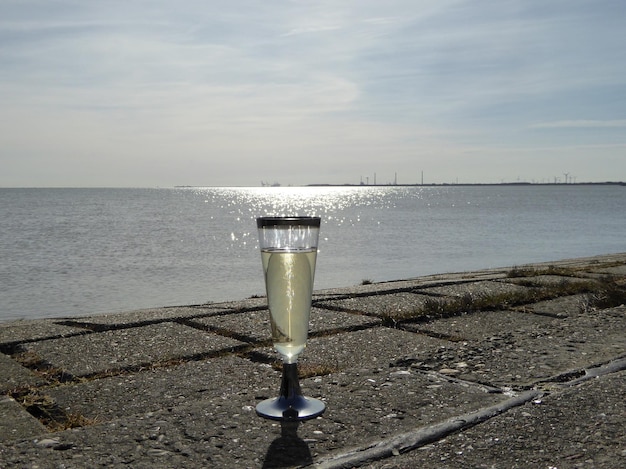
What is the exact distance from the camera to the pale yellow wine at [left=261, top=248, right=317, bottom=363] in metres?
1.53

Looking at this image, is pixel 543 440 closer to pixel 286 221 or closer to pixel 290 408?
pixel 290 408

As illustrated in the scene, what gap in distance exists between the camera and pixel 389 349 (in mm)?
2414

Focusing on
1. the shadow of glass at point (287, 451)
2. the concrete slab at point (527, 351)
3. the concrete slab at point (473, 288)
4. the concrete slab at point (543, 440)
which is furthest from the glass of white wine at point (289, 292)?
the concrete slab at point (473, 288)

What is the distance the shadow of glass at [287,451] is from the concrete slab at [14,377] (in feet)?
3.57

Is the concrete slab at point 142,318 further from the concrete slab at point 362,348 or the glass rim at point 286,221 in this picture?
the glass rim at point 286,221

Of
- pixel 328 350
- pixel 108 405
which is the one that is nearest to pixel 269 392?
pixel 108 405

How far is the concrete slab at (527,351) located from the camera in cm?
188

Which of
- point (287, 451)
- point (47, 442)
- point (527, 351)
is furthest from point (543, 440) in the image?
point (47, 442)

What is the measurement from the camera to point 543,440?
135 cm

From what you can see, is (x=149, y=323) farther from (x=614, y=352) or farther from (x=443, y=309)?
(x=614, y=352)

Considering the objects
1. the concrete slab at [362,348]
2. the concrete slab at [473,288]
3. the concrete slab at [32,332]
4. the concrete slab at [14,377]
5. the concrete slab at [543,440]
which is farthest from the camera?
the concrete slab at [473,288]

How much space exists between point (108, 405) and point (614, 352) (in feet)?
5.46

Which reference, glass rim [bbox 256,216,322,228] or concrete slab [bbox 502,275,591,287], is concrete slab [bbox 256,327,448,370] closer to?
glass rim [bbox 256,216,322,228]

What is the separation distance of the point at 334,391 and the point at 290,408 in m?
0.25
